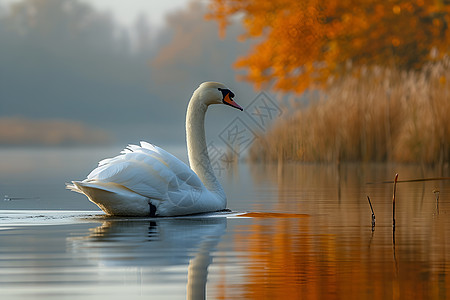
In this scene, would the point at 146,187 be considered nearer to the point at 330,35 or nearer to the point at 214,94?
the point at 214,94

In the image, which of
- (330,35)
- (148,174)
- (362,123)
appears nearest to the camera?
(148,174)

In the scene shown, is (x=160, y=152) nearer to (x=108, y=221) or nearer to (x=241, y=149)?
(x=108, y=221)

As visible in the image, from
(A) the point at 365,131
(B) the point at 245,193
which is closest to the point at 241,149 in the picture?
(A) the point at 365,131

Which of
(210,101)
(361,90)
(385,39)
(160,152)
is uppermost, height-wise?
(385,39)

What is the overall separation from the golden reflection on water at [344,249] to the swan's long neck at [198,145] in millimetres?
670

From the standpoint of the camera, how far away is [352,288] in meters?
4.09

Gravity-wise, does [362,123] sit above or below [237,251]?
above

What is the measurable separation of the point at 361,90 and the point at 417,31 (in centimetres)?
756

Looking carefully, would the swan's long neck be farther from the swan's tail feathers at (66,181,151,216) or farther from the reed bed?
the reed bed

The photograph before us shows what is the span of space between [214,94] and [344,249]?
3846 millimetres

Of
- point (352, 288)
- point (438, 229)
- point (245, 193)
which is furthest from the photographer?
point (245, 193)

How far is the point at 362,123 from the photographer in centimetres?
1788

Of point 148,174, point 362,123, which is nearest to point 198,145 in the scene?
point 148,174

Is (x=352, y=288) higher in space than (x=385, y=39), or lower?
lower
